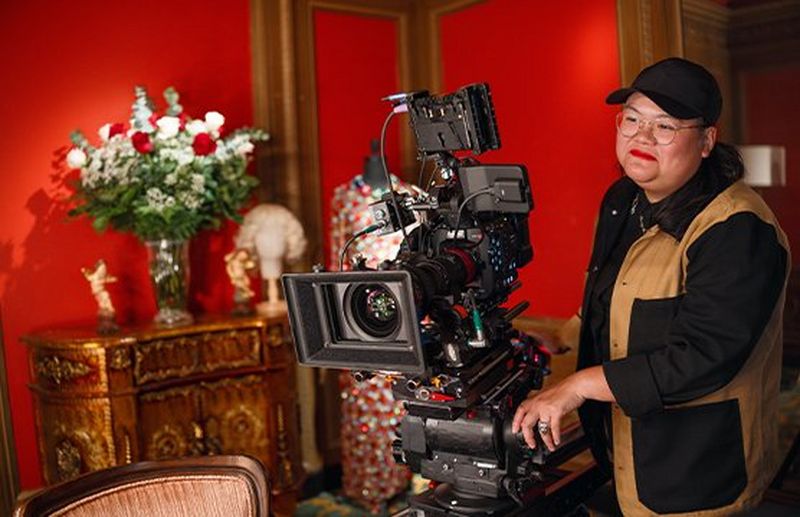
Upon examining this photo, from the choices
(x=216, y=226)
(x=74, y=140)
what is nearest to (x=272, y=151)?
(x=216, y=226)

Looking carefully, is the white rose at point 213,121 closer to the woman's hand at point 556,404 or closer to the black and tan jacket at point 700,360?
the black and tan jacket at point 700,360

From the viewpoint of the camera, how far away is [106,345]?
270 centimetres

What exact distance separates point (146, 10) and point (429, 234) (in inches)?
94.3

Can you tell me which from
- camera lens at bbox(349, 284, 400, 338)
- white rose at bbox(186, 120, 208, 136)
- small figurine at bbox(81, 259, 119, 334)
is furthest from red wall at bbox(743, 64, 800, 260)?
small figurine at bbox(81, 259, 119, 334)

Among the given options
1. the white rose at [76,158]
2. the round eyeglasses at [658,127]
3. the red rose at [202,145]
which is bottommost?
the round eyeglasses at [658,127]

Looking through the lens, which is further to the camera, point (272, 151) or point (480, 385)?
point (272, 151)

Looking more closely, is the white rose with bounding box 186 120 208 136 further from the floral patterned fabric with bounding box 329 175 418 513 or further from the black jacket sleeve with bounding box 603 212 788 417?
the black jacket sleeve with bounding box 603 212 788 417

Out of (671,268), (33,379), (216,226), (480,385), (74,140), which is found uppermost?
(74,140)

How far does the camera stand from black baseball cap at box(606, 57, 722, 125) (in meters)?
1.44

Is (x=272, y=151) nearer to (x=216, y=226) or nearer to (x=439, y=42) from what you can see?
(x=216, y=226)

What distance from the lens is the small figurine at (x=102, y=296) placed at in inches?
112

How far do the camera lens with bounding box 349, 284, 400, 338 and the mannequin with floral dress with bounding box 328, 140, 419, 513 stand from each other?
1.79 m

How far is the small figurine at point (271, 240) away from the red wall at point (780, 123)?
72.7 inches

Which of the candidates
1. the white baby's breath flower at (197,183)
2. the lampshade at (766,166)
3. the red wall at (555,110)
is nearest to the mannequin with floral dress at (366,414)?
the red wall at (555,110)
